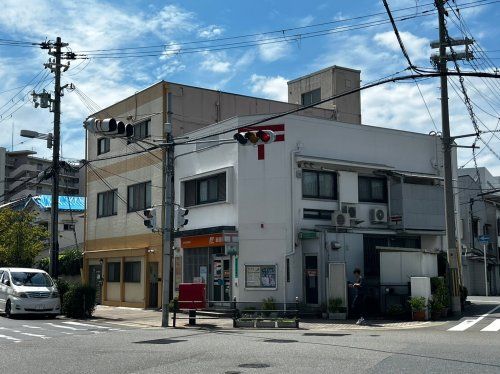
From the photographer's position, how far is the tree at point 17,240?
39781 millimetres

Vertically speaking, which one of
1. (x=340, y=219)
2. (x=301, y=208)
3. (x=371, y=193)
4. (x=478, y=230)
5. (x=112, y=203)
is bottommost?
(x=340, y=219)

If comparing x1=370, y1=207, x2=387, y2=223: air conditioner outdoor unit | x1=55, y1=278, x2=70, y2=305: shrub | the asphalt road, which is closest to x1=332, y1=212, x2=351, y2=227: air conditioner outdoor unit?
x1=370, y1=207, x2=387, y2=223: air conditioner outdoor unit

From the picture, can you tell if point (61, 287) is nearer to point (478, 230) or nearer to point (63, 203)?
point (63, 203)

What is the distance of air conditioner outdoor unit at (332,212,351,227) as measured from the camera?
2473 cm

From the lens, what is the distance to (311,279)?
78.7 feet

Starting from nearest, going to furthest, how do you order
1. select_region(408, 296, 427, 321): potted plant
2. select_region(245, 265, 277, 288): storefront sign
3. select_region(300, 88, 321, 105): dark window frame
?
select_region(408, 296, 427, 321): potted plant < select_region(245, 265, 277, 288): storefront sign < select_region(300, 88, 321, 105): dark window frame

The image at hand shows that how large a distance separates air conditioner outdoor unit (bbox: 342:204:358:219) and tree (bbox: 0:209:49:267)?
79.1 ft

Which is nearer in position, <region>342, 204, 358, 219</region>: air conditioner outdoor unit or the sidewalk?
the sidewalk

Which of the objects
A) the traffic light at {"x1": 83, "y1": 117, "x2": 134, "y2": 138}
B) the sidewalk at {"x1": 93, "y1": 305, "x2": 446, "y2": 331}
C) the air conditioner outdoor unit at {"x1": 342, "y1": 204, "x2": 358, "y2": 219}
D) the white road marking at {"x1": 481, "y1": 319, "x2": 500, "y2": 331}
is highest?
the traffic light at {"x1": 83, "y1": 117, "x2": 134, "y2": 138}

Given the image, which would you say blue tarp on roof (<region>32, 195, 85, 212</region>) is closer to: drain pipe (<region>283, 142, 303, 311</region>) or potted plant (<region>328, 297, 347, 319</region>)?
drain pipe (<region>283, 142, 303, 311</region>)

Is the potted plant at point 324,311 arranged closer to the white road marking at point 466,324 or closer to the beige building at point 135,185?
the white road marking at point 466,324

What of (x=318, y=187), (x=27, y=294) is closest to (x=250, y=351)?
(x=318, y=187)

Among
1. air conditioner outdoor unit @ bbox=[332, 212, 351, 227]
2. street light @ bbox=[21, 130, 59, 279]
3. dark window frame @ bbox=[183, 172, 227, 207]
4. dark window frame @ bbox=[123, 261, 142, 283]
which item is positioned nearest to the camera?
air conditioner outdoor unit @ bbox=[332, 212, 351, 227]

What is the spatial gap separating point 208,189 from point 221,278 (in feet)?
13.1
